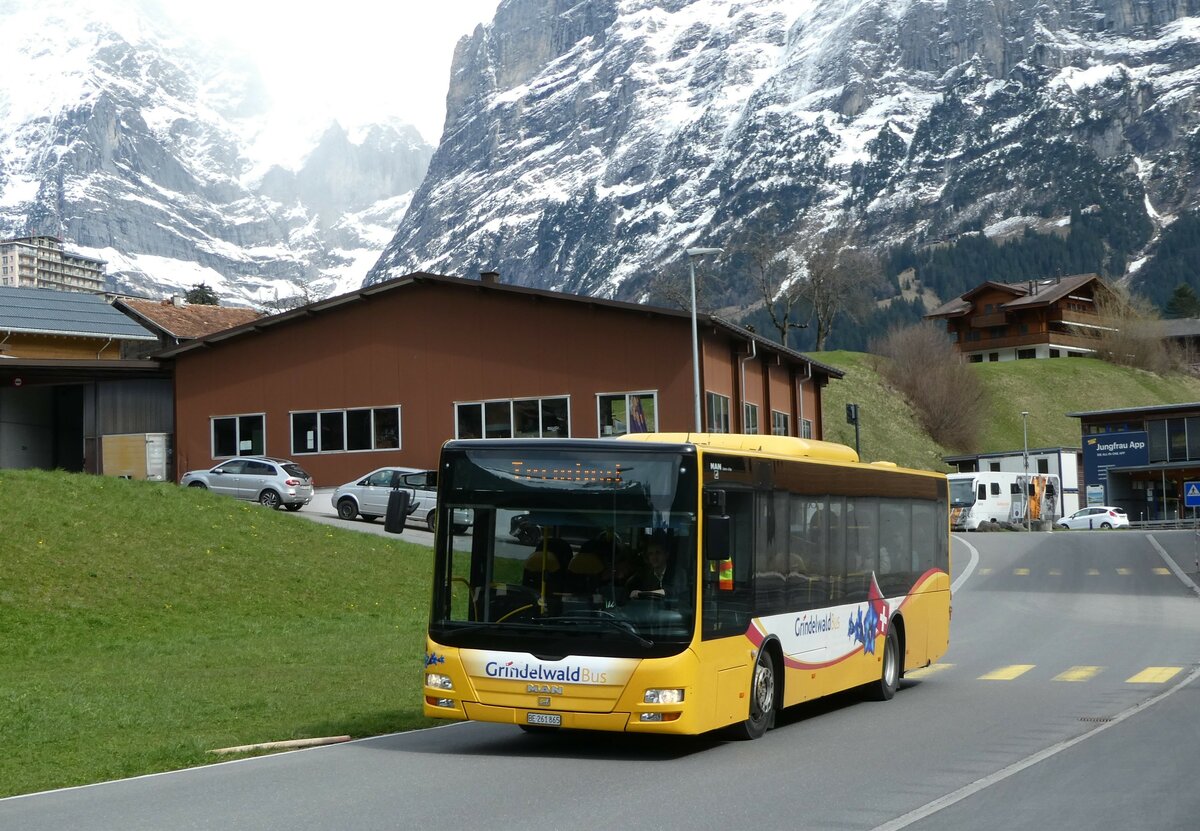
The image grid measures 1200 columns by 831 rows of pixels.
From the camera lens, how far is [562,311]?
149ft

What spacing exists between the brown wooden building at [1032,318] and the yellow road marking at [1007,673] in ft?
404

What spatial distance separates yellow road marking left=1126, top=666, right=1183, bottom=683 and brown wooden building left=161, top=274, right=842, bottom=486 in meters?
23.8

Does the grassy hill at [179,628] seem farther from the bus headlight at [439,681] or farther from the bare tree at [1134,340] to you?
the bare tree at [1134,340]

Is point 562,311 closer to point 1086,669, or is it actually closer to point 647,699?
point 1086,669

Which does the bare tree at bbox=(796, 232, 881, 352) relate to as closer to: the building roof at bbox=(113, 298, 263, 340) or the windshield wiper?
the building roof at bbox=(113, 298, 263, 340)

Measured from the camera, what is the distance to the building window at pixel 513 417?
45156 millimetres

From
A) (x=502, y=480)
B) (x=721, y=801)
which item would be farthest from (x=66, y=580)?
(x=721, y=801)

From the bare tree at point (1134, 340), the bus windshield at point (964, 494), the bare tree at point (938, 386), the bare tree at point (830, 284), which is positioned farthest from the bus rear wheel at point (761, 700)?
the bare tree at point (1134, 340)

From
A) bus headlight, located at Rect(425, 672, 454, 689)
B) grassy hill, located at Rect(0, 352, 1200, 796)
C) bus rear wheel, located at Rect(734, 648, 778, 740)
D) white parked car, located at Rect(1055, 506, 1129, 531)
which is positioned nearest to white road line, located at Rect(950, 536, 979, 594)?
grassy hill, located at Rect(0, 352, 1200, 796)

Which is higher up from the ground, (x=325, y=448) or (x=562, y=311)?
(x=562, y=311)

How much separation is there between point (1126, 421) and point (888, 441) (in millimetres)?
15436

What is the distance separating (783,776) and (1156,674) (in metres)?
10.0

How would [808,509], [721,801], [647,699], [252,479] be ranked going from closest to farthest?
[721,801]
[647,699]
[808,509]
[252,479]

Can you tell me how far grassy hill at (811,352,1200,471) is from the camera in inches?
3755
